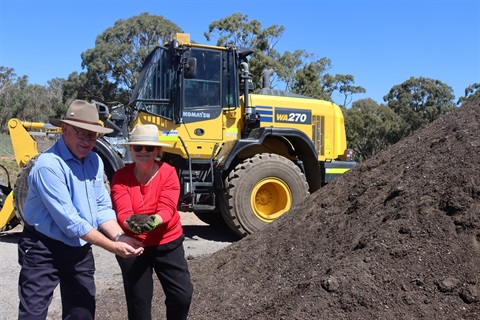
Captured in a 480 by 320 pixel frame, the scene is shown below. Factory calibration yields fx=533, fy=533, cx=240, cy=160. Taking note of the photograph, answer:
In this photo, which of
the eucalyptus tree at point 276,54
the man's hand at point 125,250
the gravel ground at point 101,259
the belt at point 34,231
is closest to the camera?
the man's hand at point 125,250

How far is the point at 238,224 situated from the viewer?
8.12 m

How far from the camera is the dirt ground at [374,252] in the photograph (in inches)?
144

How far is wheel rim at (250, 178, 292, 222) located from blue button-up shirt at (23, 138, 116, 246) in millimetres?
5064

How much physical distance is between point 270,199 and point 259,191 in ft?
0.88

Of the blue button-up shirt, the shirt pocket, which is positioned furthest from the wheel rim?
the blue button-up shirt

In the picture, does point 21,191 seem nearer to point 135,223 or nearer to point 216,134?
point 216,134

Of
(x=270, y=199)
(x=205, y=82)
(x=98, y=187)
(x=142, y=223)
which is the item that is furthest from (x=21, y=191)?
(x=142, y=223)

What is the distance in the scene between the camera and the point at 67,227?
3.07m

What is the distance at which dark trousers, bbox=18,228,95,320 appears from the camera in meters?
3.11

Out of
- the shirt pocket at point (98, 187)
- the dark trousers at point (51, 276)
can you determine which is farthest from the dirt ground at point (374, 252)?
the shirt pocket at point (98, 187)

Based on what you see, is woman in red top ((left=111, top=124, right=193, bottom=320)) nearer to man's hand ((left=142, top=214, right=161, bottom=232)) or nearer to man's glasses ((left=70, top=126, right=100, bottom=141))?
man's hand ((left=142, top=214, right=161, bottom=232))

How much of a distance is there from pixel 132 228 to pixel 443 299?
2.12m

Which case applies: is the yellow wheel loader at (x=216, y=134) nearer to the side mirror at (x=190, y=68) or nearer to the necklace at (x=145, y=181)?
the side mirror at (x=190, y=68)

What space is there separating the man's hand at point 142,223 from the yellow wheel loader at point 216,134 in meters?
4.75
